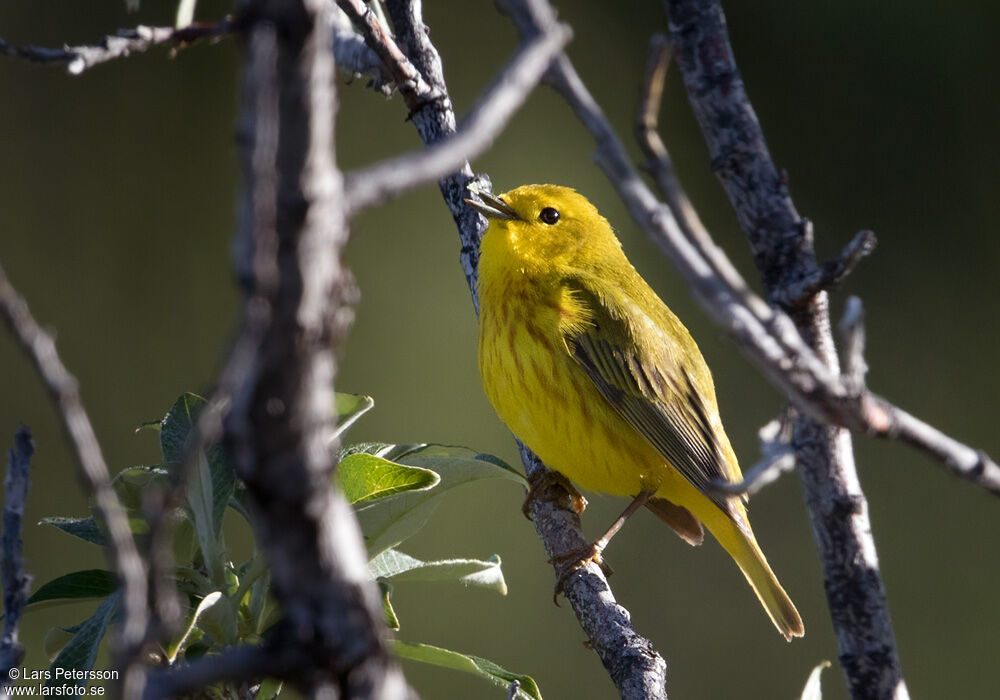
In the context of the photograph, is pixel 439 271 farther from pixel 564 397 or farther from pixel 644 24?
pixel 564 397

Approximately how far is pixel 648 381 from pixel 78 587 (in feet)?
6.30

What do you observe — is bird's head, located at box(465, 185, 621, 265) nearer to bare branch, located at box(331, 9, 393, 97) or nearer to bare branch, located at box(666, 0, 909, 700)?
bare branch, located at box(331, 9, 393, 97)

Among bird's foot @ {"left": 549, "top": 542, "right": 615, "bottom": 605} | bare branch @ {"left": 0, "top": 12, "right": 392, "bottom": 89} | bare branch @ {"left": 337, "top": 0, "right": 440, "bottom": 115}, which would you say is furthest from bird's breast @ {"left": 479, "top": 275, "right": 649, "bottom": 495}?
bare branch @ {"left": 0, "top": 12, "right": 392, "bottom": 89}

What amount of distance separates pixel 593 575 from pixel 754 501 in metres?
3.45

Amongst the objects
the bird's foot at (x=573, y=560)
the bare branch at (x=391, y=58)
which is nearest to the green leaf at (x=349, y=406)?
the bird's foot at (x=573, y=560)

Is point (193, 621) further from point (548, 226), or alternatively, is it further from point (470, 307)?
point (470, 307)

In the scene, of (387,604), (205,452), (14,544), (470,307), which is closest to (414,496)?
(387,604)

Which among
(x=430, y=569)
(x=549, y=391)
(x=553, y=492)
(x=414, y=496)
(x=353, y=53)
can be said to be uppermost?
(x=353, y=53)

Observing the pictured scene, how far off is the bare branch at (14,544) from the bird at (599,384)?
2.08 metres

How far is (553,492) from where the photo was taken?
10.2ft

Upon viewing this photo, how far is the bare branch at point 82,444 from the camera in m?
0.68

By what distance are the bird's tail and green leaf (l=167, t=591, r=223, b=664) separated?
194 centimetres

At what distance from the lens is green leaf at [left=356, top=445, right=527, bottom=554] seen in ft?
6.44

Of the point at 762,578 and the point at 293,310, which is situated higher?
the point at 762,578
